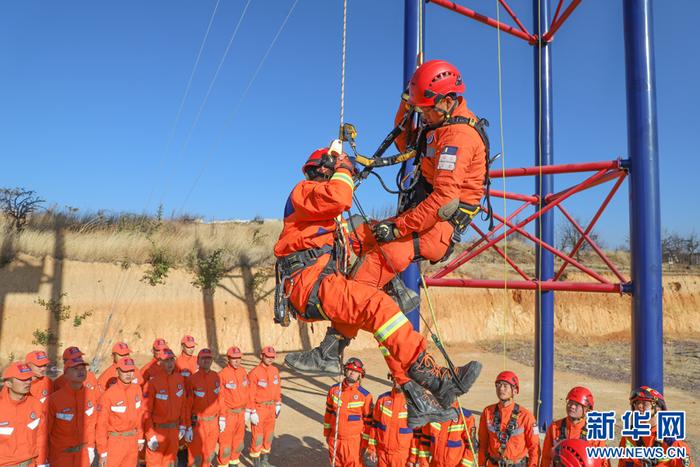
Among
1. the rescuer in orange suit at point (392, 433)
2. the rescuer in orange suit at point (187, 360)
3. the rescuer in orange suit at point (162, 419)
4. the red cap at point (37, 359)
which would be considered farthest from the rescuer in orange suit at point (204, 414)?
the rescuer in orange suit at point (392, 433)

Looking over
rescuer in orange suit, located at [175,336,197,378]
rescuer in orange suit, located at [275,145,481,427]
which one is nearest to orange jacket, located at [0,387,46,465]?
rescuer in orange suit, located at [175,336,197,378]

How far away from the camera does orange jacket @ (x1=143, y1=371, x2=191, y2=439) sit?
7.57 meters

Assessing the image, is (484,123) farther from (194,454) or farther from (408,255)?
(194,454)

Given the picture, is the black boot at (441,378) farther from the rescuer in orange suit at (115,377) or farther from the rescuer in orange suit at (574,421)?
the rescuer in orange suit at (115,377)

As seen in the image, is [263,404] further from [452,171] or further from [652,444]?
[452,171]

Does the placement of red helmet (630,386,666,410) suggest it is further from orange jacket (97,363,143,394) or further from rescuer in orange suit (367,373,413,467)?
orange jacket (97,363,143,394)

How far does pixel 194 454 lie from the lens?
320 inches

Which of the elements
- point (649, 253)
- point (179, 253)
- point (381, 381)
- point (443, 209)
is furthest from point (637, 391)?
point (179, 253)

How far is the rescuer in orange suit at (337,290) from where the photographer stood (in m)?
3.83

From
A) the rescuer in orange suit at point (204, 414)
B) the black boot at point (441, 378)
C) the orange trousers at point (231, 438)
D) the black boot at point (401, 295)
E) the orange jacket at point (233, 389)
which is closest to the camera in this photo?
the black boot at point (441, 378)

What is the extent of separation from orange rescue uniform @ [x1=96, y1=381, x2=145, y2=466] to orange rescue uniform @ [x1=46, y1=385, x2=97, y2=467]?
236 mm

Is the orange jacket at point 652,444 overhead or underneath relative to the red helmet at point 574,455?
underneath

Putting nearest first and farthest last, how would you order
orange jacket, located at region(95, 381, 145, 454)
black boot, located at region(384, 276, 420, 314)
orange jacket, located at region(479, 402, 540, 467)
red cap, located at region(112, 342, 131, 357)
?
black boot, located at region(384, 276, 420, 314)
orange jacket, located at region(479, 402, 540, 467)
orange jacket, located at region(95, 381, 145, 454)
red cap, located at region(112, 342, 131, 357)

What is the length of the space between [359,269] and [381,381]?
1129cm
